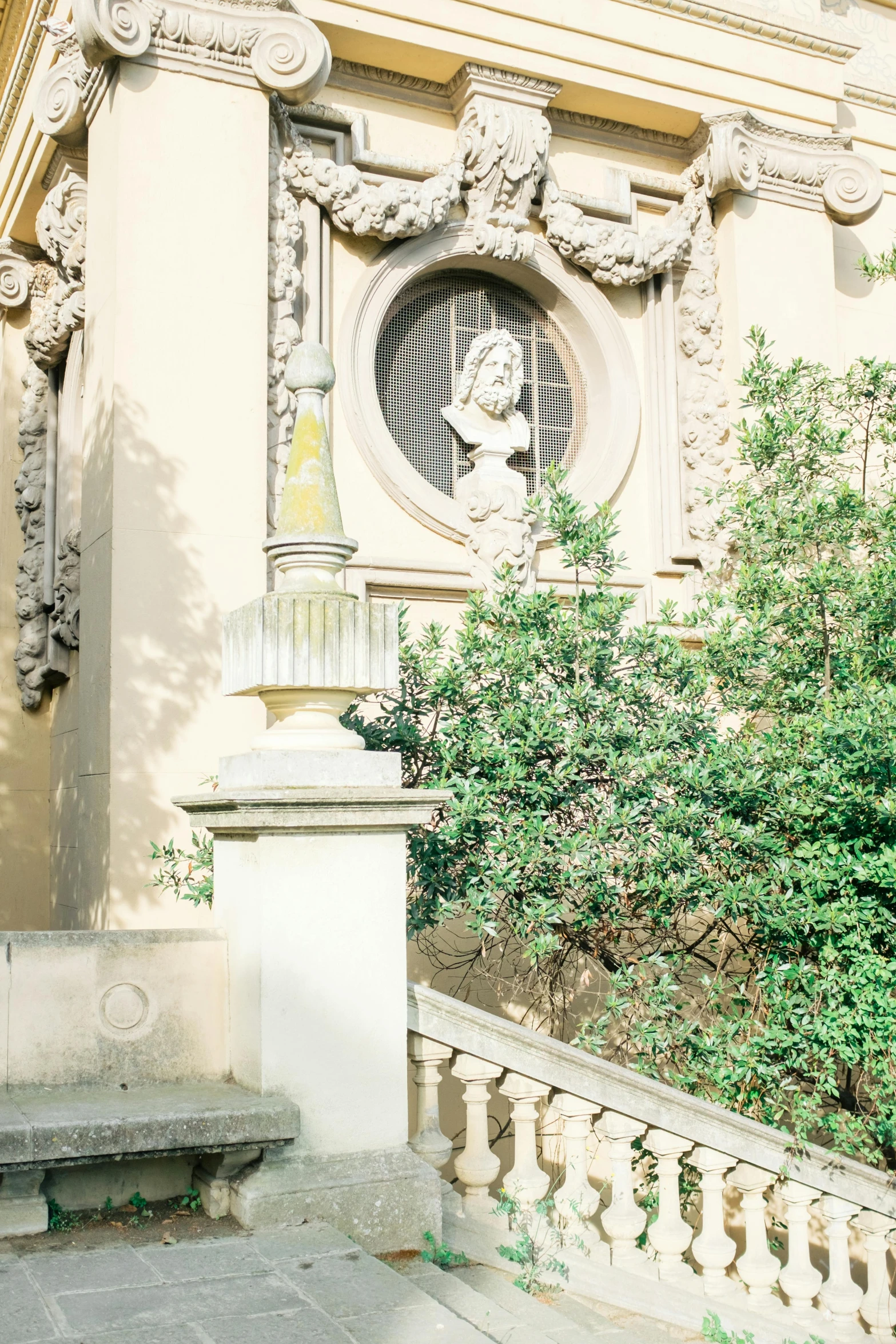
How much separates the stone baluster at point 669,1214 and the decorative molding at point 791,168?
7.25 meters

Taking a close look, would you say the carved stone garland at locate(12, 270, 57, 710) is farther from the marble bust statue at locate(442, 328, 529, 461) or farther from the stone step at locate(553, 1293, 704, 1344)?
the stone step at locate(553, 1293, 704, 1344)

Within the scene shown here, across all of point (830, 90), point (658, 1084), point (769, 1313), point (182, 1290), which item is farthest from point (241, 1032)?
point (830, 90)

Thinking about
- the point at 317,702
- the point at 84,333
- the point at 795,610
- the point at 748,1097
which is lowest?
the point at 748,1097

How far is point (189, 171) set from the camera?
7.52m

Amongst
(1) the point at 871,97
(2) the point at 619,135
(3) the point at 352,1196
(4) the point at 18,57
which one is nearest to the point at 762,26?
→ (2) the point at 619,135

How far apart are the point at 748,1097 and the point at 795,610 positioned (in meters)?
2.50

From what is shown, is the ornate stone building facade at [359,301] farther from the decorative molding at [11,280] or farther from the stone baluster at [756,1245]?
the stone baluster at [756,1245]

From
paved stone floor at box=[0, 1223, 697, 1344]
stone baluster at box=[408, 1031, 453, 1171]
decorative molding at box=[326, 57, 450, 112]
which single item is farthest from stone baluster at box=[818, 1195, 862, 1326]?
decorative molding at box=[326, 57, 450, 112]

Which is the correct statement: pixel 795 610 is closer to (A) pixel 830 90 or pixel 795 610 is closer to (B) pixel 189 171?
(B) pixel 189 171

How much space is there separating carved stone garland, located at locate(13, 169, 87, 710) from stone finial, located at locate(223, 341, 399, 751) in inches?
180

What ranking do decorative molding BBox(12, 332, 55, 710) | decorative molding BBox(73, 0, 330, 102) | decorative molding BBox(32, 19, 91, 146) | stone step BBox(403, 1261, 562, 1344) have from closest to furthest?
stone step BBox(403, 1261, 562, 1344), decorative molding BBox(73, 0, 330, 102), decorative molding BBox(32, 19, 91, 146), decorative molding BBox(12, 332, 55, 710)

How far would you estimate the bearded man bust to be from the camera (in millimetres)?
8484

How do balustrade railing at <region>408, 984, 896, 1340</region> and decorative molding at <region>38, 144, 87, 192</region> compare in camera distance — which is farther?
decorative molding at <region>38, 144, 87, 192</region>

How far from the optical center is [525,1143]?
442cm
